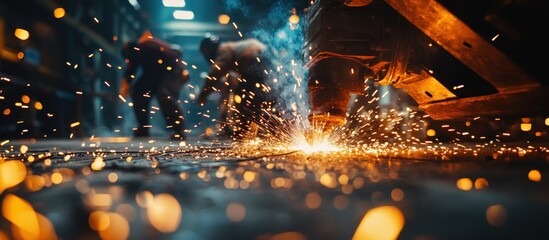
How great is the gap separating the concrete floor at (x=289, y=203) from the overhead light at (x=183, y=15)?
14.8m

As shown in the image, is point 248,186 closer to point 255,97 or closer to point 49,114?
point 255,97

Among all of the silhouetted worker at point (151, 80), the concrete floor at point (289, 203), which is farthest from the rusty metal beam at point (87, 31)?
the concrete floor at point (289, 203)

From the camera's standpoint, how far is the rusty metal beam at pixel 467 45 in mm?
1552

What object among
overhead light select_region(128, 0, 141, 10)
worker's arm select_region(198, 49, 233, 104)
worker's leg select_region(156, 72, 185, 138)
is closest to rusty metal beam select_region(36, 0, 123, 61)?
overhead light select_region(128, 0, 141, 10)

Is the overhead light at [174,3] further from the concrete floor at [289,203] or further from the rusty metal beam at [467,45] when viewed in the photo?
the concrete floor at [289,203]

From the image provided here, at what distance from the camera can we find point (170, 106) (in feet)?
18.8

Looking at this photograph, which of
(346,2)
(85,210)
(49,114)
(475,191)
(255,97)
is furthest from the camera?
(49,114)

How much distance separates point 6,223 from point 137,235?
0.80ft

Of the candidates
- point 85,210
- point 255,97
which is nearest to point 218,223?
point 85,210

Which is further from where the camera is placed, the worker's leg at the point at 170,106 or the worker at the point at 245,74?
the worker's leg at the point at 170,106

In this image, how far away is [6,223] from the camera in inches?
25.0

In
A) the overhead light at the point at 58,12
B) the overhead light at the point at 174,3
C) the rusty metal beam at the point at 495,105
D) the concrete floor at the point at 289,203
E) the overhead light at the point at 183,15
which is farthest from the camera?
the overhead light at the point at 183,15

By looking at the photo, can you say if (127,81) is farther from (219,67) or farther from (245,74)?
(245,74)

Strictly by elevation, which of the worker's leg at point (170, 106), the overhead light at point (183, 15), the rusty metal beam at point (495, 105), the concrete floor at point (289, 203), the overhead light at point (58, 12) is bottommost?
the concrete floor at point (289, 203)
